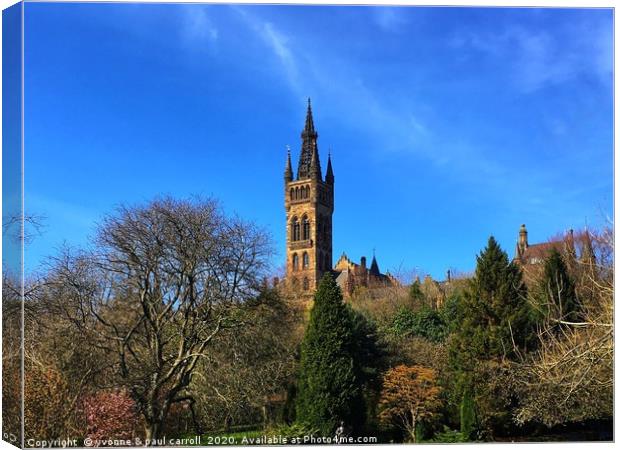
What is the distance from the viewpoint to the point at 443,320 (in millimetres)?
23547

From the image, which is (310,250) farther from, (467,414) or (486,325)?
(467,414)

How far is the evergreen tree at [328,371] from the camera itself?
15133 millimetres

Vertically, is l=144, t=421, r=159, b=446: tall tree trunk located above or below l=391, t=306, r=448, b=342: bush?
below

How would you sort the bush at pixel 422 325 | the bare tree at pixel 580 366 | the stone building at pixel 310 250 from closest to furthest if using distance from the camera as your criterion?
the bare tree at pixel 580 366
the bush at pixel 422 325
the stone building at pixel 310 250

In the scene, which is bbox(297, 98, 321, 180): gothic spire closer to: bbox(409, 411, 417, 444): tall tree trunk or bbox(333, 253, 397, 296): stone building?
bbox(409, 411, 417, 444): tall tree trunk

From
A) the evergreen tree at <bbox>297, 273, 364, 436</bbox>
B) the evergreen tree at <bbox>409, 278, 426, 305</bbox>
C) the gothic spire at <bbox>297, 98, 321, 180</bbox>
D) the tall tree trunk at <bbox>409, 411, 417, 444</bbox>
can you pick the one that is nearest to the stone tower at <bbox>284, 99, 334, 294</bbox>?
the gothic spire at <bbox>297, 98, 321, 180</bbox>

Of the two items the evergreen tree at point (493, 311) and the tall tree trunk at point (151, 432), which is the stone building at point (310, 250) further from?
the tall tree trunk at point (151, 432)

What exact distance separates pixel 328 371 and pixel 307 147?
37.3 ft

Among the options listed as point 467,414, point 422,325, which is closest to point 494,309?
point 467,414

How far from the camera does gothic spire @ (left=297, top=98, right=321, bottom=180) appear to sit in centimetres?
1564

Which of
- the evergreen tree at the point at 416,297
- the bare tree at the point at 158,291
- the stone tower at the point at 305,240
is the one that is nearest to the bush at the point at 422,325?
the evergreen tree at the point at 416,297

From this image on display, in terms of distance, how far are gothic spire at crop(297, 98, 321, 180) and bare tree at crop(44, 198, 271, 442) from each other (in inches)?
112

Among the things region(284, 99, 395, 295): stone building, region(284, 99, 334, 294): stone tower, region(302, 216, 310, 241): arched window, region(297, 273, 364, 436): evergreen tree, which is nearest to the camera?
region(297, 273, 364, 436): evergreen tree

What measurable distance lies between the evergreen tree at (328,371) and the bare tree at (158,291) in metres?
2.53
